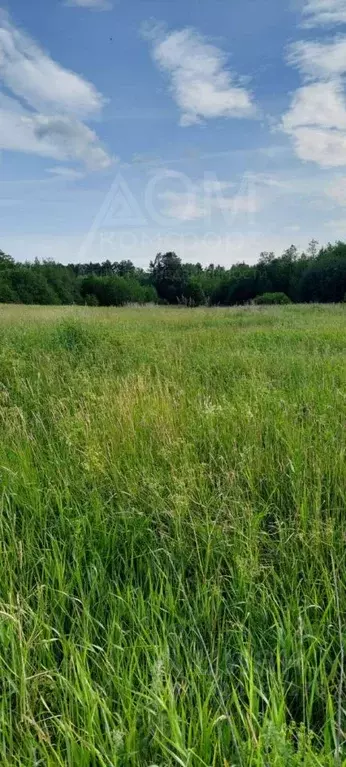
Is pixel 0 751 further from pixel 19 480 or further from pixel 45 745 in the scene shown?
pixel 19 480

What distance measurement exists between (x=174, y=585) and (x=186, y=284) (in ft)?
222

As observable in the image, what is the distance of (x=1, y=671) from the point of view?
1152 millimetres

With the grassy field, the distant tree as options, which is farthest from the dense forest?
the grassy field

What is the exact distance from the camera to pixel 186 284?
219ft

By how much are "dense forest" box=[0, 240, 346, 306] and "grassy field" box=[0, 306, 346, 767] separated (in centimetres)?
4546

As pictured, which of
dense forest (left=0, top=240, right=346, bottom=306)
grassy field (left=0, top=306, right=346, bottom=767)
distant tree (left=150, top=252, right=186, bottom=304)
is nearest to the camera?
grassy field (left=0, top=306, right=346, bottom=767)

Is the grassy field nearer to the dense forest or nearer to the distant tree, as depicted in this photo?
the dense forest

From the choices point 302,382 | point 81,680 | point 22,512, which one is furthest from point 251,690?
point 302,382

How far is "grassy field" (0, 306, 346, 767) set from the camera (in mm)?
986

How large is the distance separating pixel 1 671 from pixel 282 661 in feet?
2.71

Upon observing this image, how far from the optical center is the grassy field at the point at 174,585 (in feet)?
3.24

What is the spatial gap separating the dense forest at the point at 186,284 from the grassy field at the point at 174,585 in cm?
4546

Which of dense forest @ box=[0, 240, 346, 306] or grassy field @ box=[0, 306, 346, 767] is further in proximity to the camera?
dense forest @ box=[0, 240, 346, 306]

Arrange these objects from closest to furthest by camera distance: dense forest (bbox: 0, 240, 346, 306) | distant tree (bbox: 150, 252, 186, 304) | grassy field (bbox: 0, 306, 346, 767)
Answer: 1. grassy field (bbox: 0, 306, 346, 767)
2. dense forest (bbox: 0, 240, 346, 306)
3. distant tree (bbox: 150, 252, 186, 304)
